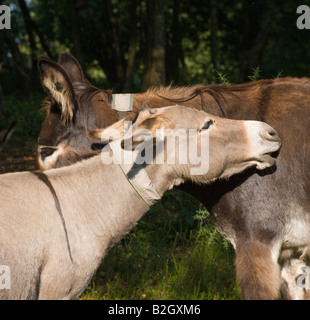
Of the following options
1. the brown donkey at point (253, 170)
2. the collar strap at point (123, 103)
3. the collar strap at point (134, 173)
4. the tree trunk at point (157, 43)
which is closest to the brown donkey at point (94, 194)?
the collar strap at point (134, 173)

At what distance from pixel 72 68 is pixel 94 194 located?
4.96 ft

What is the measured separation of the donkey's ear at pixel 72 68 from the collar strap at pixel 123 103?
0.64 m

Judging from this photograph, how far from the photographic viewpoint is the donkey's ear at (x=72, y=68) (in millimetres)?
4309

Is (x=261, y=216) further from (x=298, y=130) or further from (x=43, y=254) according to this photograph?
(x=43, y=254)

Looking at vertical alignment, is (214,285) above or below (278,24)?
below

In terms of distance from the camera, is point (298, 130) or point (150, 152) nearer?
point (150, 152)

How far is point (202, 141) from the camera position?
3316 millimetres

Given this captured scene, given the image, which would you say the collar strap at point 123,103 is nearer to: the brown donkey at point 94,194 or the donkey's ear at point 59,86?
the donkey's ear at point 59,86

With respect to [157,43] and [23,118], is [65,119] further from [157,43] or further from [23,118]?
[23,118]

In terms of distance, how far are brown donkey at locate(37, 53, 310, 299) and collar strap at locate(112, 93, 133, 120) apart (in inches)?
2.3

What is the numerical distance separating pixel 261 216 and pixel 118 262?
2303mm

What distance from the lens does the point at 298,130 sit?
3.51m
